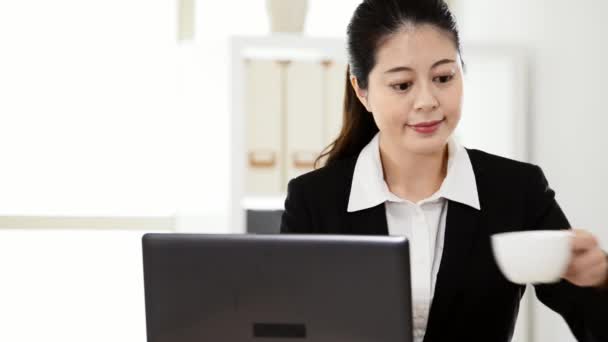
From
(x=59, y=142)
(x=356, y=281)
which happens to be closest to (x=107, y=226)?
(x=59, y=142)

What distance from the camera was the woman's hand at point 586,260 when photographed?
1.08 m

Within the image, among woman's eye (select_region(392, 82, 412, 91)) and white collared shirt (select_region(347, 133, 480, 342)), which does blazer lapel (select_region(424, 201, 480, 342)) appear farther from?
woman's eye (select_region(392, 82, 412, 91))

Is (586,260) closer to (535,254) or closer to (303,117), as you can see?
(535,254)

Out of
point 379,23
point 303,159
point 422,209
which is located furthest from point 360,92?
point 303,159

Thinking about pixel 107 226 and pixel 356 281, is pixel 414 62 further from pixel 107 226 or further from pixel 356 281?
pixel 107 226

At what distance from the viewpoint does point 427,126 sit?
144cm

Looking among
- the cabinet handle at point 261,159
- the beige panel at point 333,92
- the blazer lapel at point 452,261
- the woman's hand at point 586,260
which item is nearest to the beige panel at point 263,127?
the cabinet handle at point 261,159

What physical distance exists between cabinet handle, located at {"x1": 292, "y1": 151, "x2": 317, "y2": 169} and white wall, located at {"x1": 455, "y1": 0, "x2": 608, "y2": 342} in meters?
0.71

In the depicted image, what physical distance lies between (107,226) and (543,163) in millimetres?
1477

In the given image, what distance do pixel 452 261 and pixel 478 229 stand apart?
3.3 inches

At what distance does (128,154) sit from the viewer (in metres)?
2.77

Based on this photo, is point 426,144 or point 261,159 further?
point 261,159

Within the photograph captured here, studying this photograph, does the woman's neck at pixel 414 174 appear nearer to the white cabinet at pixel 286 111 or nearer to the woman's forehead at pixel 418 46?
the woman's forehead at pixel 418 46

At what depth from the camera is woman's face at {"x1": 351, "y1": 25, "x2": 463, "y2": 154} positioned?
1.41 metres
